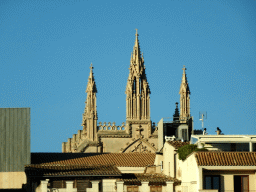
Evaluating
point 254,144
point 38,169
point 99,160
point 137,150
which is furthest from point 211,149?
point 137,150

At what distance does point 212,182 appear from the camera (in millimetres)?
64812

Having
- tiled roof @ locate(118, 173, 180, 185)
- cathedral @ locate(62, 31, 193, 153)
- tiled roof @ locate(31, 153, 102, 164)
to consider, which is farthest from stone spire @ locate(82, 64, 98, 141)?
tiled roof @ locate(118, 173, 180, 185)

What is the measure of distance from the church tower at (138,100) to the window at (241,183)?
45867 millimetres

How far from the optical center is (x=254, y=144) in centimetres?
7150

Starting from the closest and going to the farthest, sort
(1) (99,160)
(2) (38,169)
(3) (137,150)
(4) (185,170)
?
(4) (185,170)
(2) (38,169)
(1) (99,160)
(3) (137,150)

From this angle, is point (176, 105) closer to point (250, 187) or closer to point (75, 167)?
point (75, 167)

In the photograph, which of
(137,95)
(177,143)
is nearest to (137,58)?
(137,95)

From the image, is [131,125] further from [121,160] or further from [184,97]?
[121,160]

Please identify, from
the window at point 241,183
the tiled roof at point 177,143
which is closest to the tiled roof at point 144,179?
the tiled roof at point 177,143

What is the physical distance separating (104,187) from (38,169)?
21.5 ft

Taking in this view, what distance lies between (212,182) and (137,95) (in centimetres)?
4736

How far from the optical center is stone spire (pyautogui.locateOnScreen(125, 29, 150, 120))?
366 ft

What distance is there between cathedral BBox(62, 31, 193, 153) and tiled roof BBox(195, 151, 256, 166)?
44013 mm

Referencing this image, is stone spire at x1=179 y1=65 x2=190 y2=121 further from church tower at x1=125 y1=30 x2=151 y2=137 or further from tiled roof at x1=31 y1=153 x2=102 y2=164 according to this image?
tiled roof at x1=31 y1=153 x2=102 y2=164
